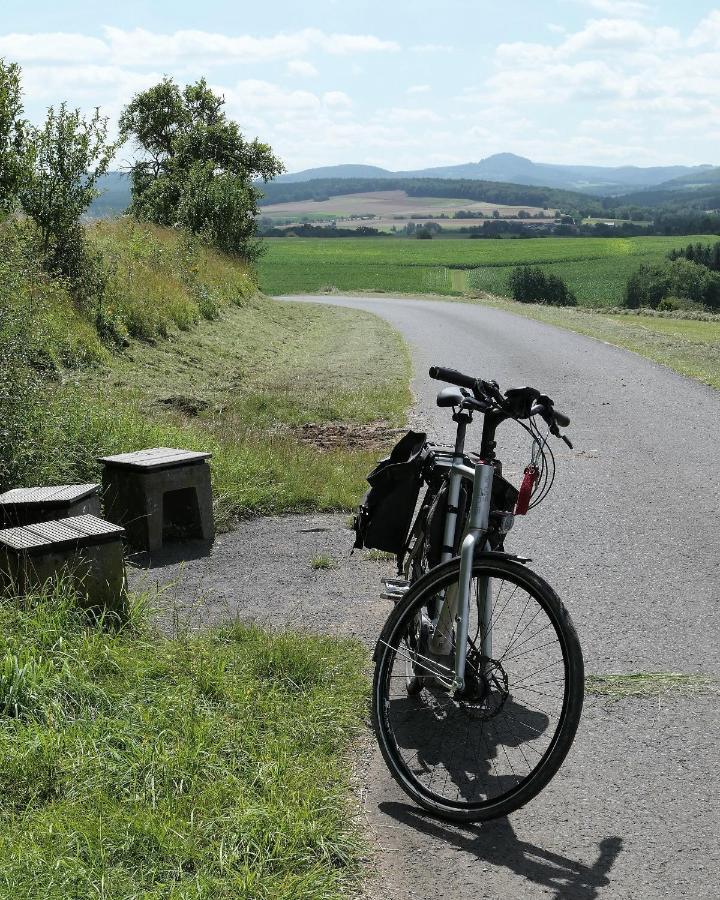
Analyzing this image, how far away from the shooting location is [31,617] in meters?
4.74

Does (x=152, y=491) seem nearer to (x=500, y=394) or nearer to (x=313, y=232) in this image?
(x=500, y=394)

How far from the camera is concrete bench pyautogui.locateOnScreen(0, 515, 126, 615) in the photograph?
5.08 m

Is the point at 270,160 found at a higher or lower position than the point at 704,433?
higher

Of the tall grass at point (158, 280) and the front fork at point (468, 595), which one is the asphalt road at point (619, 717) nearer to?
the front fork at point (468, 595)

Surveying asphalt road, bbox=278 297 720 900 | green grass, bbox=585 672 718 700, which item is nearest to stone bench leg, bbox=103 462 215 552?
asphalt road, bbox=278 297 720 900

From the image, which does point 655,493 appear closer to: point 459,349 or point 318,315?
point 459,349

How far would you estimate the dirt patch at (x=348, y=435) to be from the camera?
1105cm

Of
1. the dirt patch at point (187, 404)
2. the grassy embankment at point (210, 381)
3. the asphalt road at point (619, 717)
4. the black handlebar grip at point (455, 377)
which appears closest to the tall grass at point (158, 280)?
the grassy embankment at point (210, 381)

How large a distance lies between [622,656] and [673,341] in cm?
1987

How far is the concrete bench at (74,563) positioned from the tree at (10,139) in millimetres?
9428

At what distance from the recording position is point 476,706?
12.6 ft

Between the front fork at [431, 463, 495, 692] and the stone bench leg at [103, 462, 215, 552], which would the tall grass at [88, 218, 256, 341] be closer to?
the stone bench leg at [103, 462, 215, 552]

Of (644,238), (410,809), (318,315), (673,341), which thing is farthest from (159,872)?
(644,238)

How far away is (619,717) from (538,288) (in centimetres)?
6369
